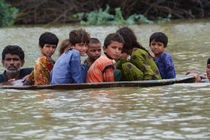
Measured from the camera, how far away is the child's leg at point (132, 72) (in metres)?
5.23

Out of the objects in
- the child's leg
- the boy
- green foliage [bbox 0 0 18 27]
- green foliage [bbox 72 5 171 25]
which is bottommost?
the child's leg

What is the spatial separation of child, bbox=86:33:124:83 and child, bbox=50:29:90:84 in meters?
0.17

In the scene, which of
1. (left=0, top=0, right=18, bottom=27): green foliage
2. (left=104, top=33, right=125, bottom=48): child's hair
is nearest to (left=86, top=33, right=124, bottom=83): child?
(left=104, top=33, right=125, bottom=48): child's hair

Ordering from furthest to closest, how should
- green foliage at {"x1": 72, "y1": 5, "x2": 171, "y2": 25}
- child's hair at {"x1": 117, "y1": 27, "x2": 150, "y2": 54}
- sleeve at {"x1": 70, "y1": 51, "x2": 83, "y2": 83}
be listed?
green foliage at {"x1": 72, "y1": 5, "x2": 171, "y2": 25} < child's hair at {"x1": 117, "y1": 27, "x2": 150, "y2": 54} < sleeve at {"x1": 70, "y1": 51, "x2": 83, "y2": 83}

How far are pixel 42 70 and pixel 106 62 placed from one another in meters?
0.93

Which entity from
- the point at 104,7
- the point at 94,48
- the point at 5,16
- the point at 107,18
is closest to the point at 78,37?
the point at 94,48

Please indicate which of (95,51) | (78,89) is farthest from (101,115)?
(95,51)

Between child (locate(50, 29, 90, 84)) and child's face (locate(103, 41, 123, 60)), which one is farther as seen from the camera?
child's face (locate(103, 41, 123, 60))

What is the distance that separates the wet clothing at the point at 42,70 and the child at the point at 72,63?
232 mm

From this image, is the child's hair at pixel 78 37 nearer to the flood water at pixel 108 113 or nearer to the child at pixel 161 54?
the flood water at pixel 108 113

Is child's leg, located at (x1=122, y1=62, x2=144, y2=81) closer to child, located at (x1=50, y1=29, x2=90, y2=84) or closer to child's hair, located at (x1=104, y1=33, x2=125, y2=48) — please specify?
child's hair, located at (x1=104, y1=33, x2=125, y2=48)

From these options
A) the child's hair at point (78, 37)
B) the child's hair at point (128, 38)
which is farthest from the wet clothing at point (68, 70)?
the child's hair at point (128, 38)

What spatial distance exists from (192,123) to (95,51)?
2731 mm

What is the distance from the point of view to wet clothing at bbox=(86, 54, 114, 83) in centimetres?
503
